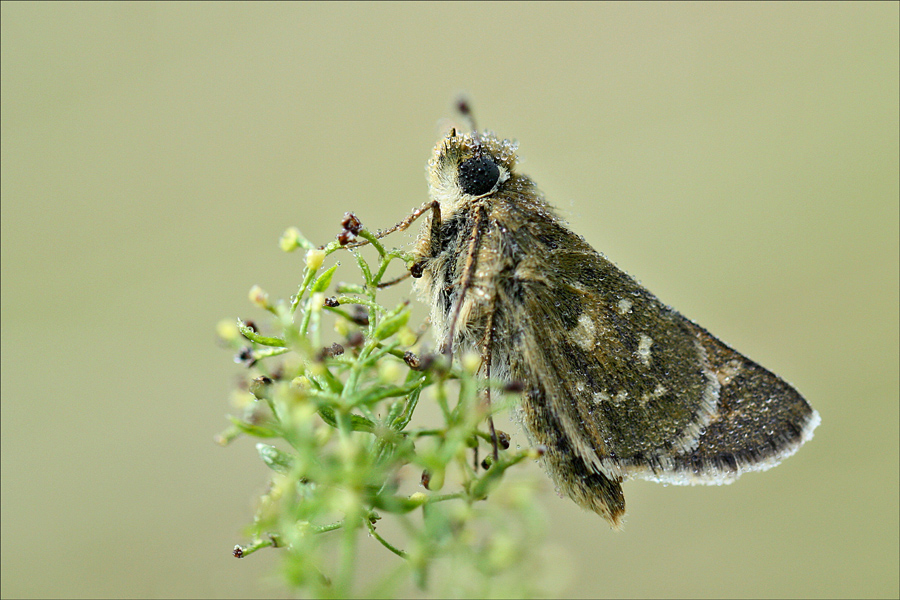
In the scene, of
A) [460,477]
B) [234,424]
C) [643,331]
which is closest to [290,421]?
[234,424]

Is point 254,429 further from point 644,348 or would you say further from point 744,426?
point 744,426

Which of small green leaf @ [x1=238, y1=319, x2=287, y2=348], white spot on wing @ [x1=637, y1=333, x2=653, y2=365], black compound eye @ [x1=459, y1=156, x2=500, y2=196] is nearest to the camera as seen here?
small green leaf @ [x1=238, y1=319, x2=287, y2=348]

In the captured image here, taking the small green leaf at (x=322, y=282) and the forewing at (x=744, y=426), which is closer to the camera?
the small green leaf at (x=322, y=282)

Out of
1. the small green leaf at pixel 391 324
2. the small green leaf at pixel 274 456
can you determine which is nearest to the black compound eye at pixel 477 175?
the small green leaf at pixel 391 324

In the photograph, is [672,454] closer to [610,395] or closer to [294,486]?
[610,395]

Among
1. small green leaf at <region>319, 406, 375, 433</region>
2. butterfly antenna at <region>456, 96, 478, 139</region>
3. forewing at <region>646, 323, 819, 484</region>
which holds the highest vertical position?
butterfly antenna at <region>456, 96, 478, 139</region>

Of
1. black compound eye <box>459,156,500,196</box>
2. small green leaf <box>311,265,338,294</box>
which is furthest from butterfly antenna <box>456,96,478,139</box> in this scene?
small green leaf <box>311,265,338,294</box>

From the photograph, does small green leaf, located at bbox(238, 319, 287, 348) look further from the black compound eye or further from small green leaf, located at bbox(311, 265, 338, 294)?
the black compound eye

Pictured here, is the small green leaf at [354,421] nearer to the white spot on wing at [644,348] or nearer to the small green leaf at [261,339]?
the small green leaf at [261,339]

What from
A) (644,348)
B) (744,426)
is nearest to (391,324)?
(644,348)
